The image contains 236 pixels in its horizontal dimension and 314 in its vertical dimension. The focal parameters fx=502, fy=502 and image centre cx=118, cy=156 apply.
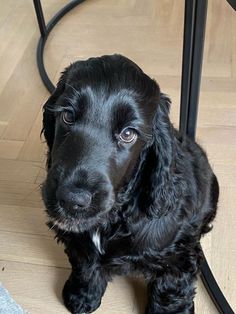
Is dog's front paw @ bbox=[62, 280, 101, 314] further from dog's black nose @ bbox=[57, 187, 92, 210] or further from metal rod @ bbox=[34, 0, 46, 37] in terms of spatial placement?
metal rod @ bbox=[34, 0, 46, 37]

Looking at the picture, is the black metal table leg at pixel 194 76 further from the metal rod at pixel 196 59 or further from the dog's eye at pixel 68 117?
the dog's eye at pixel 68 117

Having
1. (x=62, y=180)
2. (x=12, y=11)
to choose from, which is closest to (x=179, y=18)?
(x=12, y=11)

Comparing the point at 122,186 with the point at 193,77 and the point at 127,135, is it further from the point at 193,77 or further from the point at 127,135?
the point at 193,77

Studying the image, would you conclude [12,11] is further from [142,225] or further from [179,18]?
[142,225]

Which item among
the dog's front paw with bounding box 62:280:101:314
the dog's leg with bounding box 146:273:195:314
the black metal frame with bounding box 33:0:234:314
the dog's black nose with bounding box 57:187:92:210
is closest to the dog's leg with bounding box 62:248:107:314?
the dog's front paw with bounding box 62:280:101:314

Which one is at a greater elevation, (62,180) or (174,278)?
(62,180)

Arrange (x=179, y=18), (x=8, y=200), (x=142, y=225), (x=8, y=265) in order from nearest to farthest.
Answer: (x=142, y=225) < (x=8, y=265) < (x=8, y=200) < (x=179, y=18)

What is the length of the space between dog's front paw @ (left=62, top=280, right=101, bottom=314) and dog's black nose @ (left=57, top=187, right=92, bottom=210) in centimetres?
47

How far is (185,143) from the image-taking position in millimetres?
1161

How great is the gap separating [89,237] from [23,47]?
3.85ft

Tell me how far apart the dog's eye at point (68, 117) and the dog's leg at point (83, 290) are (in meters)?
0.44

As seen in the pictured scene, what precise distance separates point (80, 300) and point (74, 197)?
1.70 ft

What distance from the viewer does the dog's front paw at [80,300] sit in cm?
125

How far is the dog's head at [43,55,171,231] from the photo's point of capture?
84 cm
